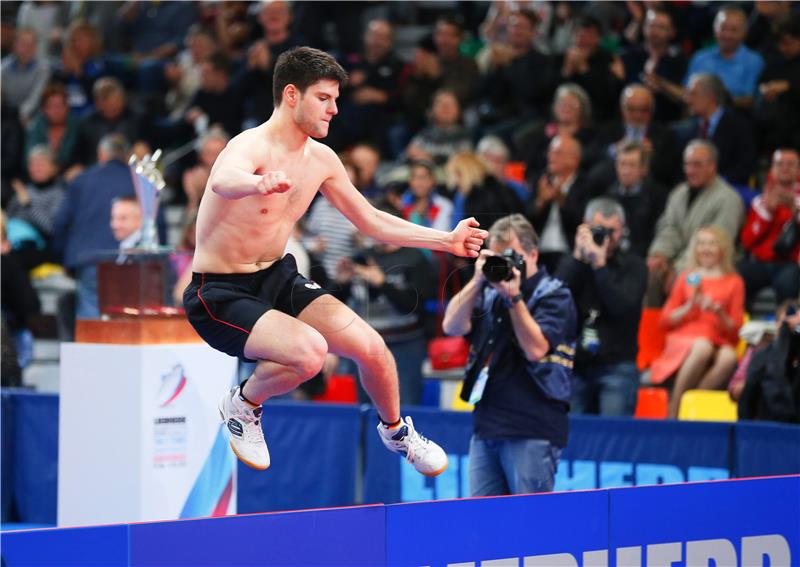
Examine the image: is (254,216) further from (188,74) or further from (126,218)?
(188,74)

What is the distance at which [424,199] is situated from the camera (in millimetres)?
9234

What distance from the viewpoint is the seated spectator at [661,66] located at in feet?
35.4

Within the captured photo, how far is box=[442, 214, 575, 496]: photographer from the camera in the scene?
19.9 feet

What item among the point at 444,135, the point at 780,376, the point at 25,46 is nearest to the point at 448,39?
the point at 444,135

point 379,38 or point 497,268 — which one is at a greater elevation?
point 379,38

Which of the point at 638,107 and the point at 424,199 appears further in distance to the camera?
the point at 638,107

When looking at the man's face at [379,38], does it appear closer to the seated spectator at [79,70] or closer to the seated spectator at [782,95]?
the seated spectator at [79,70]

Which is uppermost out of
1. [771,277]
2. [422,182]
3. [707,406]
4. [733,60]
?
[733,60]

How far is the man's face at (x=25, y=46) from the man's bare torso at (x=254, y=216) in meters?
9.21

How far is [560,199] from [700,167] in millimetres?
1057

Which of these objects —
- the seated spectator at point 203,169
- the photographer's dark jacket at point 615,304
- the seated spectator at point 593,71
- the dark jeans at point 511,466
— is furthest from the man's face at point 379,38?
the dark jeans at point 511,466

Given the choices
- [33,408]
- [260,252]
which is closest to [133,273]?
[33,408]

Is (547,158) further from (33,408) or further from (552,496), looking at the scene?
(552,496)

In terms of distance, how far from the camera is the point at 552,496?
4.97m
